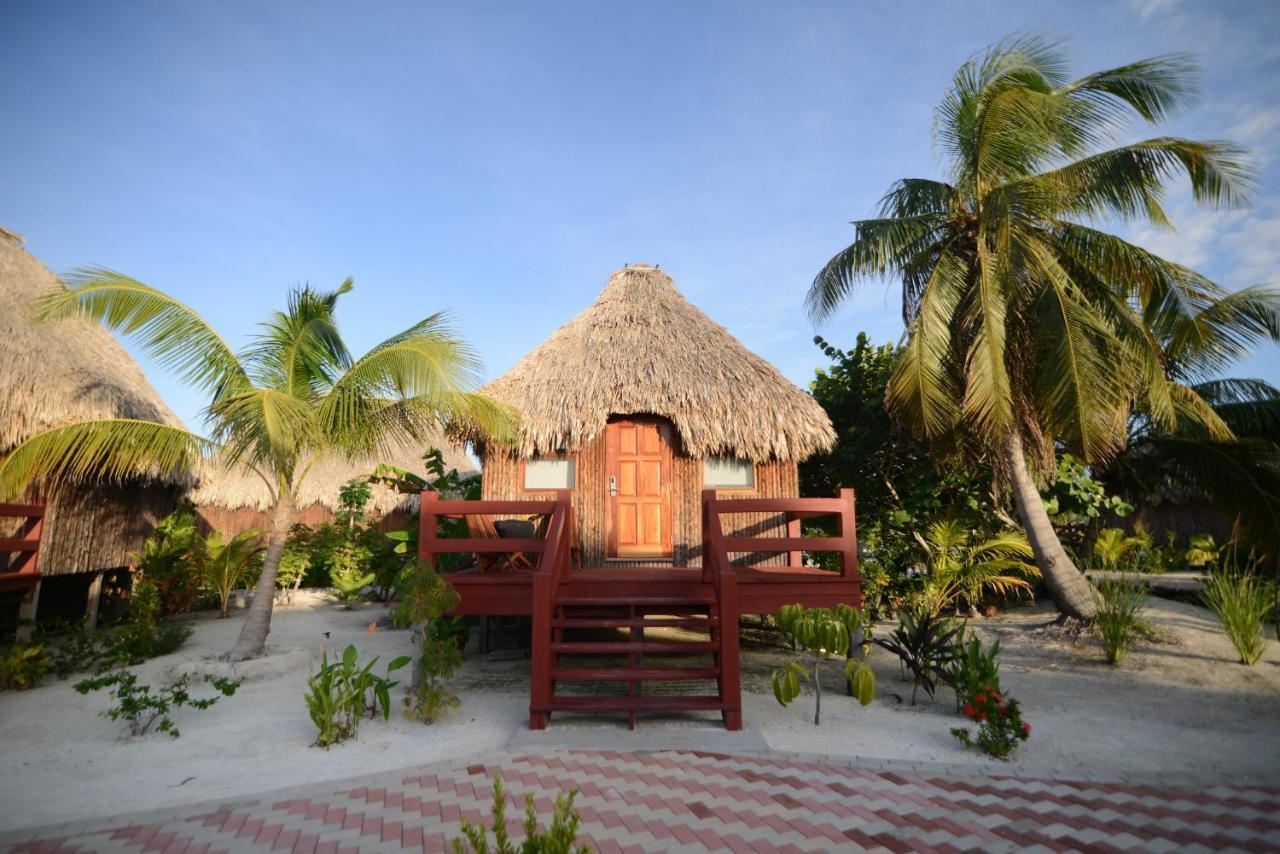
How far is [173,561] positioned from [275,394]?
17.1 feet

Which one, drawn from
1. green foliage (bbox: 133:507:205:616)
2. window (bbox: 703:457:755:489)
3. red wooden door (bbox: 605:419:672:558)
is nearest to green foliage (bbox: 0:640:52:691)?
green foliage (bbox: 133:507:205:616)

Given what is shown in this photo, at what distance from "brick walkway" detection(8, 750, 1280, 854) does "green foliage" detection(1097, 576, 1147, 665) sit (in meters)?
3.49

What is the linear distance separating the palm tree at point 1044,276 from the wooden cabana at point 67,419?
970 centimetres

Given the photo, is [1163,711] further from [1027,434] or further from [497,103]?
[497,103]

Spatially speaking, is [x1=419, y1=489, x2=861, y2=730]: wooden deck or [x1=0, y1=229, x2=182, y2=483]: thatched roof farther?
[x1=0, y1=229, x2=182, y2=483]: thatched roof

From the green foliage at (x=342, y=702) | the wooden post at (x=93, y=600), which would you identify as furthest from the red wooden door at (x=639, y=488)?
the wooden post at (x=93, y=600)

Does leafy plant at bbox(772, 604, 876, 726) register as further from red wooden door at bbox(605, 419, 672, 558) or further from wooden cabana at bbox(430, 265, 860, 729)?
red wooden door at bbox(605, 419, 672, 558)

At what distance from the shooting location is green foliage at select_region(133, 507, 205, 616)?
943cm

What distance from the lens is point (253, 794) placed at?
3.72m

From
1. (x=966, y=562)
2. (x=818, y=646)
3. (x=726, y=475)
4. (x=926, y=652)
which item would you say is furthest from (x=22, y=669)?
(x=966, y=562)

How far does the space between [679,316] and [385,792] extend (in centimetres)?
733

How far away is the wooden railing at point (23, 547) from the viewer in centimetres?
703

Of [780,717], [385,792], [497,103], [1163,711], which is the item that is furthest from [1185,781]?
[497,103]

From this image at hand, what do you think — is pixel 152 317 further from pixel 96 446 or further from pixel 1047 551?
pixel 1047 551
